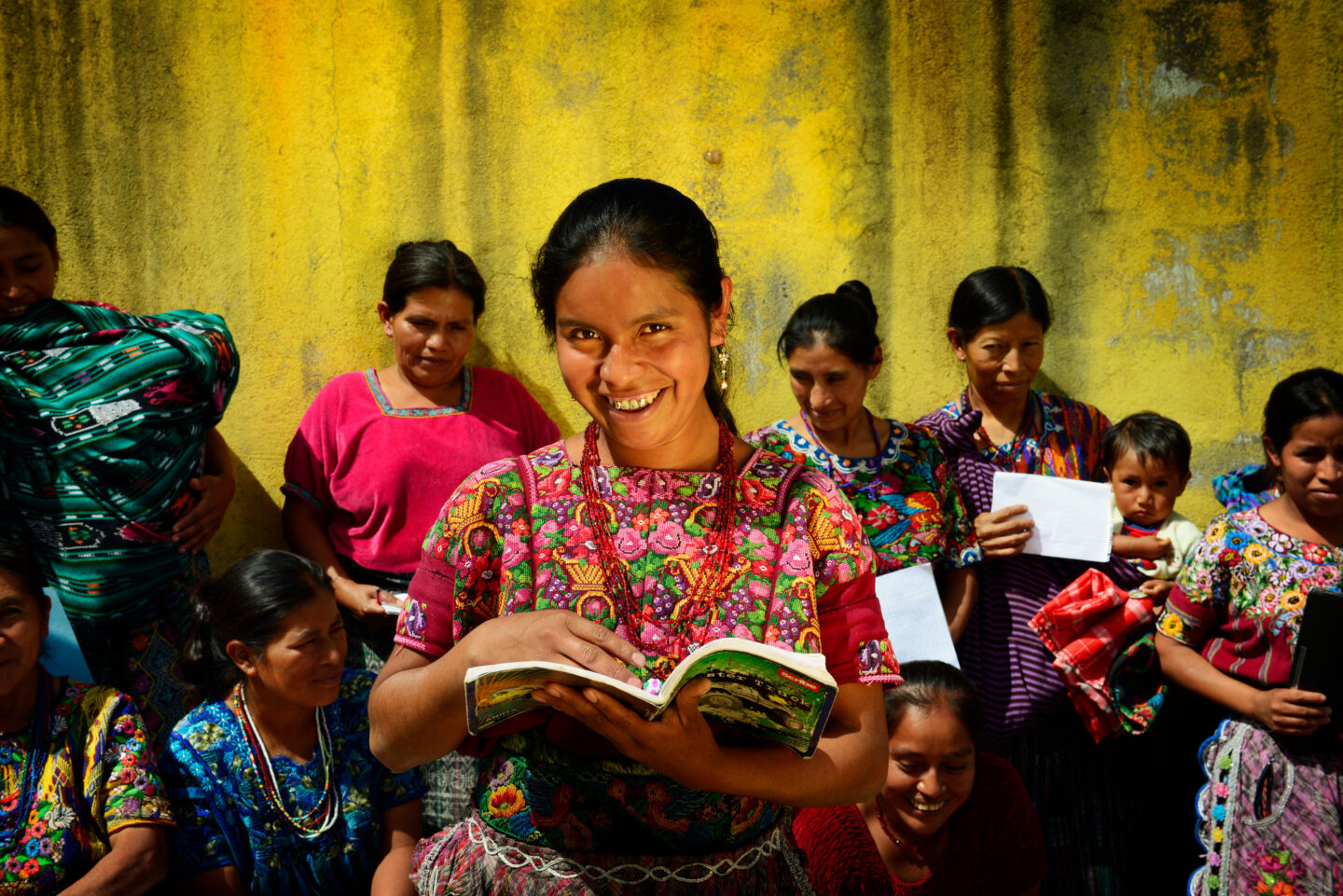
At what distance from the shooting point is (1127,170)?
13.4ft

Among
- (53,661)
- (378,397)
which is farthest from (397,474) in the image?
(53,661)

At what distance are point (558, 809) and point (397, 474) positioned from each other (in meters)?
2.26

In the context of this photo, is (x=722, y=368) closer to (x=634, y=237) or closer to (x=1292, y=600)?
(x=634, y=237)

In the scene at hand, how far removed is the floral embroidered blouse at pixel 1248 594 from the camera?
2.97m

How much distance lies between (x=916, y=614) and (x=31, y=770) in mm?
2514

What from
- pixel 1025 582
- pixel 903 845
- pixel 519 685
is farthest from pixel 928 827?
pixel 519 685

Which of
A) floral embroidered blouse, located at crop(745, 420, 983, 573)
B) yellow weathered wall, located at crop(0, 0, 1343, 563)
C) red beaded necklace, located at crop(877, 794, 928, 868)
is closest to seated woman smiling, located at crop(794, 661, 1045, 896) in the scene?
red beaded necklace, located at crop(877, 794, 928, 868)

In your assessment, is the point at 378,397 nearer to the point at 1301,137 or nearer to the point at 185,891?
the point at 185,891

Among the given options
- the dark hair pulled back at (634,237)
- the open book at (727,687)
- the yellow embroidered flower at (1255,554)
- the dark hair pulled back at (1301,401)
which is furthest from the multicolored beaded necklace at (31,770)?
the dark hair pulled back at (1301,401)

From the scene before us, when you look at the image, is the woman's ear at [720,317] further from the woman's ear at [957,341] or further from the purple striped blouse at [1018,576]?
the woman's ear at [957,341]

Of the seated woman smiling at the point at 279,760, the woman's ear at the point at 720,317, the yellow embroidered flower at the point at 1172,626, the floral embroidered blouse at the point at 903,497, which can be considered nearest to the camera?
the woman's ear at the point at 720,317

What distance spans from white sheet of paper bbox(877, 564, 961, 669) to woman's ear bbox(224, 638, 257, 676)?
1.90m

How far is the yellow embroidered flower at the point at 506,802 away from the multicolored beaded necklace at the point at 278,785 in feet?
5.20

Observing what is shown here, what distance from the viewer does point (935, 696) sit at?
2.67 m
